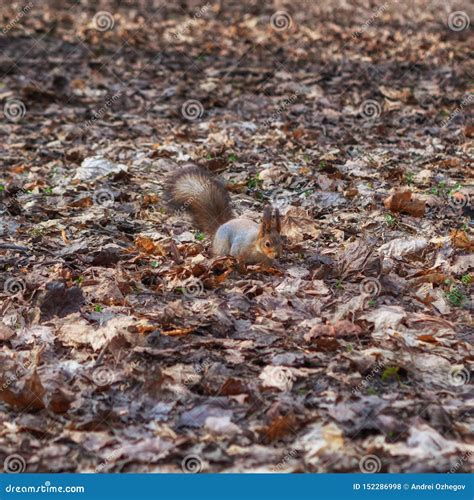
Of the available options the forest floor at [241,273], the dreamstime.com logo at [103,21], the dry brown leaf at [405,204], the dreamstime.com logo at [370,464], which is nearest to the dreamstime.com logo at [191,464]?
the forest floor at [241,273]

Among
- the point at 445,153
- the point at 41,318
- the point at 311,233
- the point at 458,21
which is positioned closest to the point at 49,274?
the point at 41,318

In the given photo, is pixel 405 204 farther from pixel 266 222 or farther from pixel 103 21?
pixel 103 21

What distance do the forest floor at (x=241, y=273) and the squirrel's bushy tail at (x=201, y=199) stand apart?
0.23m

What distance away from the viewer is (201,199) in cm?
695

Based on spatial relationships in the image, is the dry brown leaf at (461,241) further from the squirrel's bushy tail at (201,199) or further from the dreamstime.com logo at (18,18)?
the dreamstime.com logo at (18,18)

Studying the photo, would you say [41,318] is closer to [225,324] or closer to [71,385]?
[71,385]

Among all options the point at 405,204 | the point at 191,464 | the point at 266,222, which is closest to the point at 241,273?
the point at 266,222

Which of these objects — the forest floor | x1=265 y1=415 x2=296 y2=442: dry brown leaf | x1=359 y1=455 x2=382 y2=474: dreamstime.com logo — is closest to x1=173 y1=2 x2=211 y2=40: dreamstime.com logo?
the forest floor

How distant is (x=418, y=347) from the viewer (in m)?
4.89

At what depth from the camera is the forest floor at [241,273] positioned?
4184mm

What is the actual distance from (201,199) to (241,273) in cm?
102

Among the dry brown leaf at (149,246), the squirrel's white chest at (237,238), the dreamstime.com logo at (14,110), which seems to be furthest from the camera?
the dreamstime.com logo at (14,110)

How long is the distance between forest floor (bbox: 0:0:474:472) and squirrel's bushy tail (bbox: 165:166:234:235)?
229mm

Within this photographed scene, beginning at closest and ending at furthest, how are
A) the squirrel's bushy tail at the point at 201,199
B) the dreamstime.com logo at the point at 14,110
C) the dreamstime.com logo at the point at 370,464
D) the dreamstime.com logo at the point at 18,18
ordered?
the dreamstime.com logo at the point at 370,464 < the squirrel's bushy tail at the point at 201,199 < the dreamstime.com logo at the point at 14,110 < the dreamstime.com logo at the point at 18,18
